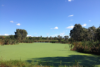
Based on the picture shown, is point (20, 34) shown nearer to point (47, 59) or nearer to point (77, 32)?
point (77, 32)

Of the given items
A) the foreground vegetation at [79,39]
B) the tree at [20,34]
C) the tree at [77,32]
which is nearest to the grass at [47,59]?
the foreground vegetation at [79,39]

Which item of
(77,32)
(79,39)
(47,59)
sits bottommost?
(47,59)

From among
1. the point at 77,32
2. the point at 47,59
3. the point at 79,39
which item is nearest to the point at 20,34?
the point at 77,32

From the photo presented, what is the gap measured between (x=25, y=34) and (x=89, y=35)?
681 inches

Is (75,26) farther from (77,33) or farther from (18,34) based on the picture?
(18,34)

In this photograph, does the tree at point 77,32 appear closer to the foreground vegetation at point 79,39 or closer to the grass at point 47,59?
the foreground vegetation at point 79,39

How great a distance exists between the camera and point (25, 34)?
77.9ft

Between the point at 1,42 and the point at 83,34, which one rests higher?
the point at 83,34

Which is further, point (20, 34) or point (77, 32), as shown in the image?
point (20, 34)

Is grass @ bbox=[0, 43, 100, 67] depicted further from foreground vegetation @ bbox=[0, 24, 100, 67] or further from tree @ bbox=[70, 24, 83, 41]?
tree @ bbox=[70, 24, 83, 41]

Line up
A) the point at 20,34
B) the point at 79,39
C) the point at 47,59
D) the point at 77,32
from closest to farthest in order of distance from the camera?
the point at 47,59 < the point at 79,39 < the point at 77,32 < the point at 20,34

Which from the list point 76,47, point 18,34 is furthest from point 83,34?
point 18,34

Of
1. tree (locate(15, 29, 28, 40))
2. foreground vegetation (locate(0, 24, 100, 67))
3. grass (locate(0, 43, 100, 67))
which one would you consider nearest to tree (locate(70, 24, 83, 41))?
foreground vegetation (locate(0, 24, 100, 67))

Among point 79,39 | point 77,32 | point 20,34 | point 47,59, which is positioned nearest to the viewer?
point 47,59
